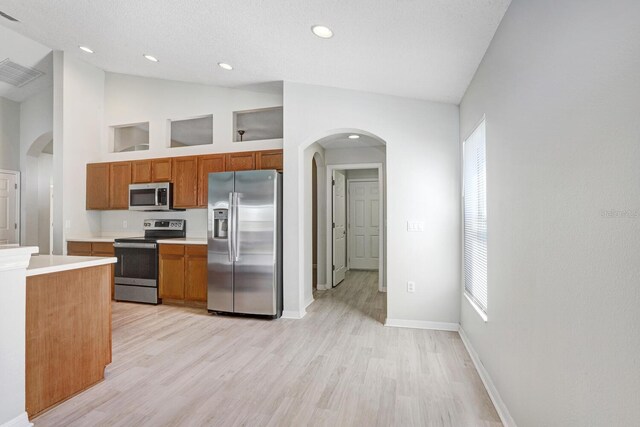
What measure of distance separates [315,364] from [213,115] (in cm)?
376

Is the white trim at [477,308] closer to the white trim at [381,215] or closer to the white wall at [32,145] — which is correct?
the white trim at [381,215]

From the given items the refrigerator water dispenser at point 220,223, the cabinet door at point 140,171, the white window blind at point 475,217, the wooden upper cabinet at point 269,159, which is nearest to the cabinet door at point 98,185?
the cabinet door at point 140,171

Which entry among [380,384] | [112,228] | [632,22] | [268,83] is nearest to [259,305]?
[380,384]

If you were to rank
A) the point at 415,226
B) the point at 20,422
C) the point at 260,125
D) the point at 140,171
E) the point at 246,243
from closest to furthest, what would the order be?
1. the point at 20,422
2. the point at 415,226
3. the point at 246,243
4. the point at 140,171
5. the point at 260,125

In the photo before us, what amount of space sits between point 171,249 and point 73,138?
2373 mm

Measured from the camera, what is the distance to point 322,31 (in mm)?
2480

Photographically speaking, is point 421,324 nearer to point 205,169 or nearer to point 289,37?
point 289,37

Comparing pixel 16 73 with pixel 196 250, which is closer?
pixel 196 250

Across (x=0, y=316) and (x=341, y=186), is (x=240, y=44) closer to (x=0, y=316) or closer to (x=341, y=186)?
(x=0, y=316)

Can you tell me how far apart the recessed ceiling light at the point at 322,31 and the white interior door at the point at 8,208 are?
245 inches

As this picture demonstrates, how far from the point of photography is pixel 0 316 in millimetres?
1663

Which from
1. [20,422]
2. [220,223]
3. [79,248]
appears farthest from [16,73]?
[20,422]

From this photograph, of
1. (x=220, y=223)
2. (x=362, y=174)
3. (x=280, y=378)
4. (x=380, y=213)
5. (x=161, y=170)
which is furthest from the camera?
(x=362, y=174)

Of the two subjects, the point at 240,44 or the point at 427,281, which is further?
the point at 427,281
